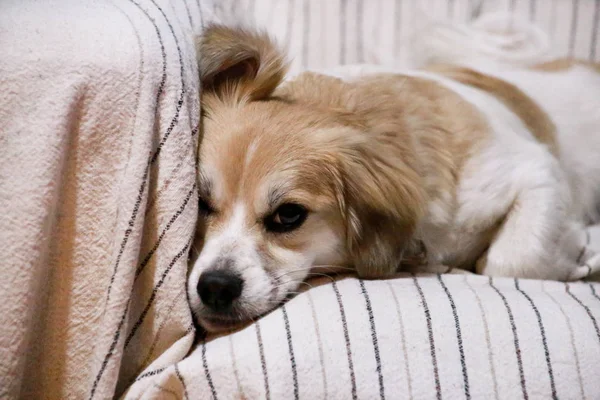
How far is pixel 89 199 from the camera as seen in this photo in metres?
0.83

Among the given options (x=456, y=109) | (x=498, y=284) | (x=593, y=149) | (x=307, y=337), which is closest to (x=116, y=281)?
(x=307, y=337)

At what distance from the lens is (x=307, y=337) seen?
0.80m

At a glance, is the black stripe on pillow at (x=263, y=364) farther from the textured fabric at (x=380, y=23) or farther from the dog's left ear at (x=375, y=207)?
the textured fabric at (x=380, y=23)

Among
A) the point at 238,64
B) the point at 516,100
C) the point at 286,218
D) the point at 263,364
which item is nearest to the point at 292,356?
the point at 263,364

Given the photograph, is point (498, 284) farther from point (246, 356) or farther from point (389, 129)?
point (246, 356)

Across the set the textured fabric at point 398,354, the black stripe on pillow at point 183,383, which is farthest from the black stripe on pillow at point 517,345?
the black stripe on pillow at point 183,383

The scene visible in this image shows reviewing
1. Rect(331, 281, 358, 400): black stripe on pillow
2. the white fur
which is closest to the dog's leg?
the white fur

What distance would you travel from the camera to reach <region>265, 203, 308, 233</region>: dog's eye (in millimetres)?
982

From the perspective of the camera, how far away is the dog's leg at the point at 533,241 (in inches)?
43.4

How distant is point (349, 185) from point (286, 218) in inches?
4.7

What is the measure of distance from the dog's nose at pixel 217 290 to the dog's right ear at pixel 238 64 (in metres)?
0.32

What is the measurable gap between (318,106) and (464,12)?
2.97 feet

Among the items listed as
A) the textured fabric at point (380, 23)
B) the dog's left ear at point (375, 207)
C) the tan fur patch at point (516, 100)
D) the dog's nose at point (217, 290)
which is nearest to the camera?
the dog's nose at point (217, 290)

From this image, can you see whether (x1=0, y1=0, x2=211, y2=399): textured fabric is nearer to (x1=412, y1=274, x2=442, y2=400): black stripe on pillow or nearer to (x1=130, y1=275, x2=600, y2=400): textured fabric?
(x1=130, y1=275, x2=600, y2=400): textured fabric
